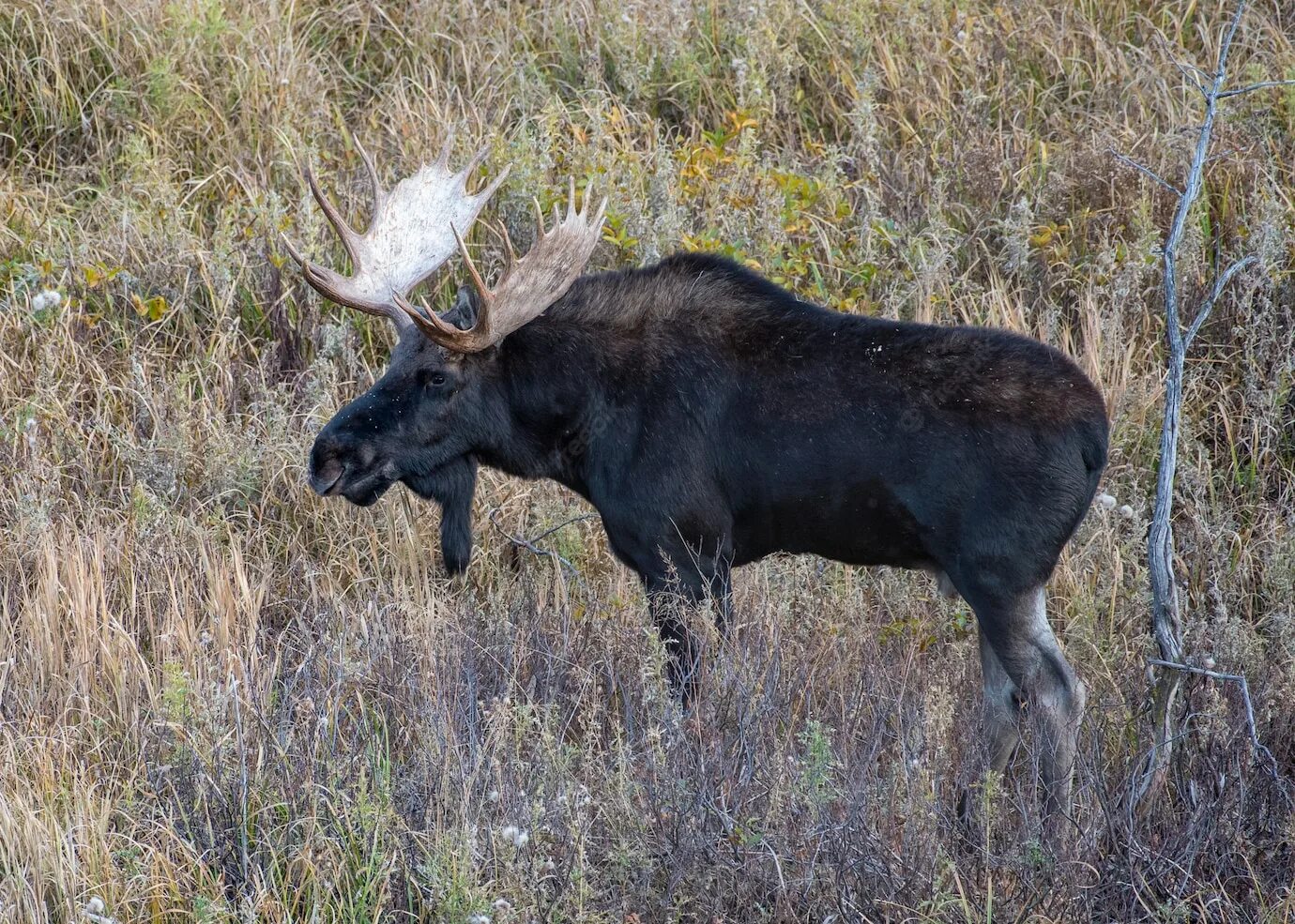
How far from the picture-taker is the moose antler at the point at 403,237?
558 centimetres

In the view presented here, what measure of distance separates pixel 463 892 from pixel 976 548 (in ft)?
6.07

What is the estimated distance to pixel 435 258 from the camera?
5902mm

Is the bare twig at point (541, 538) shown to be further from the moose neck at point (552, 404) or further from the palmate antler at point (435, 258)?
the palmate antler at point (435, 258)

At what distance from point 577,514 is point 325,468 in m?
1.33

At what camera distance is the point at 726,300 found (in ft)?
17.2

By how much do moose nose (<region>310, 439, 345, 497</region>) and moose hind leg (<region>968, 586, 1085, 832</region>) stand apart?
2.16 m

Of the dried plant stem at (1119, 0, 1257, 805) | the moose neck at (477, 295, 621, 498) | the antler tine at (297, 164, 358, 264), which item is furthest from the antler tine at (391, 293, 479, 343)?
the dried plant stem at (1119, 0, 1257, 805)

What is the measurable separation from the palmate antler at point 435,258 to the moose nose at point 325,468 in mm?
533

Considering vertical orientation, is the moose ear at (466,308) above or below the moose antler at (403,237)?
below

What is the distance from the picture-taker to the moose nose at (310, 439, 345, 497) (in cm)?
533

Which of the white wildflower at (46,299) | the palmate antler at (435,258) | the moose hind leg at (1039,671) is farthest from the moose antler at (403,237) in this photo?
the moose hind leg at (1039,671)

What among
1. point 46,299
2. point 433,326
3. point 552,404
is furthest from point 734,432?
point 46,299

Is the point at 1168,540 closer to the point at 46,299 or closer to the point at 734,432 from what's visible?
the point at 734,432

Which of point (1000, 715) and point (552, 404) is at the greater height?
point (552, 404)
